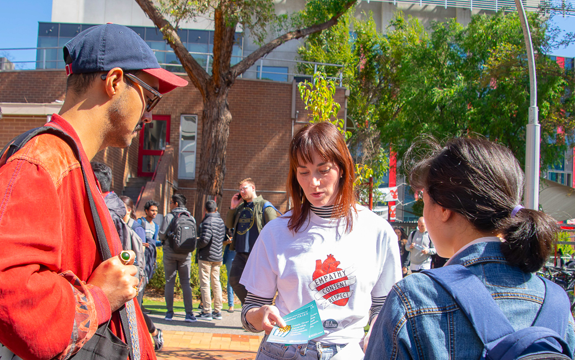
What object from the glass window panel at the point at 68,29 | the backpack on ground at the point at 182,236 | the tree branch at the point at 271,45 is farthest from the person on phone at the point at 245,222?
the glass window panel at the point at 68,29

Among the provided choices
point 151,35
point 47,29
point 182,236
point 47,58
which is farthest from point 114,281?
point 47,29

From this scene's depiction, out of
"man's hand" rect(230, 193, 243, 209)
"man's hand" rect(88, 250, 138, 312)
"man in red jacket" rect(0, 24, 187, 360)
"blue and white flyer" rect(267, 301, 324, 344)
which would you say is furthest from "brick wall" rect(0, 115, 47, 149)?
"man's hand" rect(88, 250, 138, 312)

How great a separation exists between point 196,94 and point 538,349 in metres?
18.6

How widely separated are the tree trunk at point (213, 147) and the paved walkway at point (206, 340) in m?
5.41

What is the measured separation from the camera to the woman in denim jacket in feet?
4.14

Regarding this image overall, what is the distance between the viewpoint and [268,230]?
251 centimetres

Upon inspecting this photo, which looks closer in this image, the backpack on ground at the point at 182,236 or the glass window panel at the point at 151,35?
the backpack on ground at the point at 182,236

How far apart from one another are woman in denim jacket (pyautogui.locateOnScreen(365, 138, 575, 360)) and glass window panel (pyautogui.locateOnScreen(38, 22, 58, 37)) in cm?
3504

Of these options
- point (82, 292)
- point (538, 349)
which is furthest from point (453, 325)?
point (82, 292)

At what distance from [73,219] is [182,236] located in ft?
21.9

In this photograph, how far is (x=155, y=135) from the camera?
2008 centimetres

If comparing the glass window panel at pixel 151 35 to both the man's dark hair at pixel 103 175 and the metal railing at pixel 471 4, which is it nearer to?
the metal railing at pixel 471 4

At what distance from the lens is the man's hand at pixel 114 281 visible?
1.41 m

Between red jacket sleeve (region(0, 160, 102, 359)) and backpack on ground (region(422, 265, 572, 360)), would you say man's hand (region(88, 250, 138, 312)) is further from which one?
backpack on ground (region(422, 265, 572, 360))
